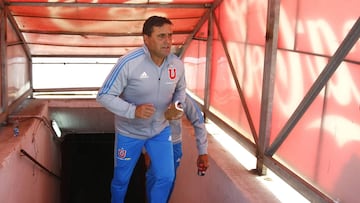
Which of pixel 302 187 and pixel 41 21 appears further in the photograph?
pixel 41 21

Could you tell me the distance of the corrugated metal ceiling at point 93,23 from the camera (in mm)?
4906

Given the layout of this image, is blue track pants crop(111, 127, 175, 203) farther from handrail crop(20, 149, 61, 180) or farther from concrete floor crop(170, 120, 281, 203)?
handrail crop(20, 149, 61, 180)

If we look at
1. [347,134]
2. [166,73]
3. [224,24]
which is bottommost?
[347,134]

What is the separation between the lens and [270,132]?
327 cm

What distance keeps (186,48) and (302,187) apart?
4.20m

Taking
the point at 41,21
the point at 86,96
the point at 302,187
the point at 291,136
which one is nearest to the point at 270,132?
the point at 291,136

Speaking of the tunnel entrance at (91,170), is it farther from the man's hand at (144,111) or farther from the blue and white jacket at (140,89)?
the man's hand at (144,111)

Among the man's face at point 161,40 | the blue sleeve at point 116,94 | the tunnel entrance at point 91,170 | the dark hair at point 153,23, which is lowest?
the tunnel entrance at point 91,170

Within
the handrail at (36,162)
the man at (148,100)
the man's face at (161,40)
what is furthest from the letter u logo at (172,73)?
the handrail at (36,162)

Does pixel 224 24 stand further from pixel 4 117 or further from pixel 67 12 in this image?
pixel 4 117

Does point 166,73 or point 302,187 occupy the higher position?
point 166,73

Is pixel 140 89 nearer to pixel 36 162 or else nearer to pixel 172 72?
pixel 172 72

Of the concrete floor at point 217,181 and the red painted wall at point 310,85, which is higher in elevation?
the red painted wall at point 310,85

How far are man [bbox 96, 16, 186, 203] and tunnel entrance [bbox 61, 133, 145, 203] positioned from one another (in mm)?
4280
